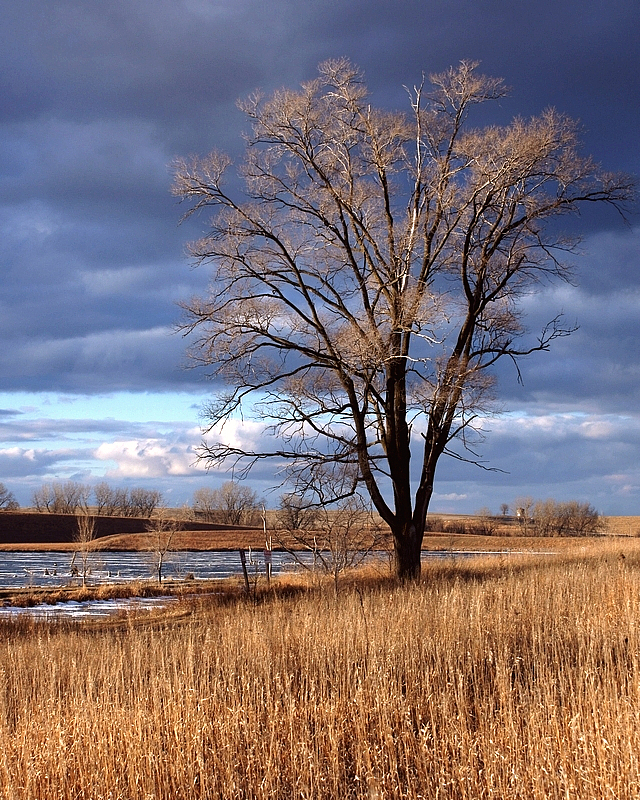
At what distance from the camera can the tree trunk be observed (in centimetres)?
1806

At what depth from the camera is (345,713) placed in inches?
265

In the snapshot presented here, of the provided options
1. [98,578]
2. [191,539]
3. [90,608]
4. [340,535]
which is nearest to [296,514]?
[340,535]

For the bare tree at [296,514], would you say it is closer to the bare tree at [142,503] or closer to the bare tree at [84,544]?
the bare tree at [84,544]

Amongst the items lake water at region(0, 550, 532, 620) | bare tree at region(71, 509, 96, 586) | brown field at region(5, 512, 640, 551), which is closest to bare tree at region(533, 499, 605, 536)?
brown field at region(5, 512, 640, 551)

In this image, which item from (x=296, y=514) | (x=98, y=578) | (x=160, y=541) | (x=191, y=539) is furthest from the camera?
(x=191, y=539)

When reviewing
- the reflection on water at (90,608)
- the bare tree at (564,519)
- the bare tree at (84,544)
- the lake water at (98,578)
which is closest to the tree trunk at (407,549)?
the lake water at (98,578)

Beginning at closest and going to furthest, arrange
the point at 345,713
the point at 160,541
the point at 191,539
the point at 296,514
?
the point at 345,713 → the point at 296,514 → the point at 160,541 → the point at 191,539

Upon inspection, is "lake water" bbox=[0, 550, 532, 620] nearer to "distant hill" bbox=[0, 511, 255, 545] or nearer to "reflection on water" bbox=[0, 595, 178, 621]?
"reflection on water" bbox=[0, 595, 178, 621]

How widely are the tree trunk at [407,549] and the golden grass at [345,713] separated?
7899mm

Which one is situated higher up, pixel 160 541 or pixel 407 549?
pixel 407 549

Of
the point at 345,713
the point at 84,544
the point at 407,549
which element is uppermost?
the point at 407,549

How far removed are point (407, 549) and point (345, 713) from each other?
11.6 metres

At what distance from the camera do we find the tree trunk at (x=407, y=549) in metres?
18.1

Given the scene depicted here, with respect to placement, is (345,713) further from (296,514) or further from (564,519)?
(564,519)
